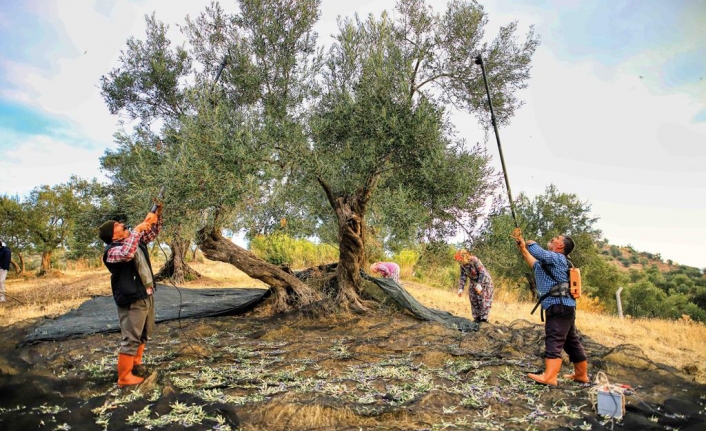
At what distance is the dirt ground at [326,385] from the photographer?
188 inches

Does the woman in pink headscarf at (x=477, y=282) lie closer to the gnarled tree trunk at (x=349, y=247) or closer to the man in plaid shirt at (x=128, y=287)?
the gnarled tree trunk at (x=349, y=247)

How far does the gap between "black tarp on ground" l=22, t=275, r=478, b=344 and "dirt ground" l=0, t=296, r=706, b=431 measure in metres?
0.40

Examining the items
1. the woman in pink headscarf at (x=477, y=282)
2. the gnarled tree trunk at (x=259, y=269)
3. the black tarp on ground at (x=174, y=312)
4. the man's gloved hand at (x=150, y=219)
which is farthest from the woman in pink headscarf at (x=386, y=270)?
the man's gloved hand at (x=150, y=219)

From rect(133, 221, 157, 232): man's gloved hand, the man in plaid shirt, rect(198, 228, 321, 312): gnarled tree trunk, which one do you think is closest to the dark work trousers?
the man in plaid shirt

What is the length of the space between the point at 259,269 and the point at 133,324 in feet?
16.8

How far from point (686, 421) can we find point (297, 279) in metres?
8.21

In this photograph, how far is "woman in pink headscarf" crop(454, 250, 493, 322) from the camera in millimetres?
10164

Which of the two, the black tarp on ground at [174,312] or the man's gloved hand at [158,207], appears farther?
the black tarp on ground at [174,312]

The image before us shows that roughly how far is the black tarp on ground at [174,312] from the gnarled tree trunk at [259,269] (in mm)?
557

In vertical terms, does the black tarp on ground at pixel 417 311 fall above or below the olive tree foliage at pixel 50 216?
below

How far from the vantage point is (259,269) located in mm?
10953

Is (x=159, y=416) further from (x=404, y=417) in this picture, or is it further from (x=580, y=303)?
(x=580, y=303)

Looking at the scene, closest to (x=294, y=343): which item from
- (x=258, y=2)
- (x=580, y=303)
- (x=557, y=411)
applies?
(x=557, y=411)

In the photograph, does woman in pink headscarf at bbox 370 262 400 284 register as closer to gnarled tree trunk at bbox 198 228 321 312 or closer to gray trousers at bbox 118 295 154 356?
gnarled tree trunk at bbox 198 228 321 312
